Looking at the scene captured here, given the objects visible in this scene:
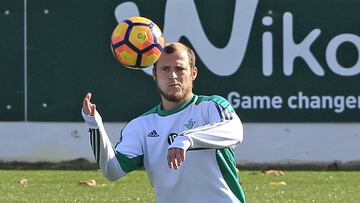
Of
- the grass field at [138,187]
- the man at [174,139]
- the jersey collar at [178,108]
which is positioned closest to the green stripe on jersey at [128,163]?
the man at [174,139]

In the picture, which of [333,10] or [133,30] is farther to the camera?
[333,10]

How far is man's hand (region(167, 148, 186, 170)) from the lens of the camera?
4.52 meters

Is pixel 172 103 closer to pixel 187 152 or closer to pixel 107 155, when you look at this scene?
pixel 187 152

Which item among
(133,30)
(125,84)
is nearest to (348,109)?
(125,84)

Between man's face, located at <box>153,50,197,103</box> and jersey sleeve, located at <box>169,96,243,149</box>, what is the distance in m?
0.17

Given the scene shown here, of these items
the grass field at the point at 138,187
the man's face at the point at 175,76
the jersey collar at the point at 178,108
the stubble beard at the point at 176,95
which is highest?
the man's face at the point at 175,76

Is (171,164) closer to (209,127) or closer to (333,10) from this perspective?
(209,127)

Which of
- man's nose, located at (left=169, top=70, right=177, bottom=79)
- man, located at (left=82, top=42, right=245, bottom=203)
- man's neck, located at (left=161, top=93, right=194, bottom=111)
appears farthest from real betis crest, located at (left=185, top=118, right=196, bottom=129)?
man's nose, located at (left=169, top=70, right=177, bottom=79)

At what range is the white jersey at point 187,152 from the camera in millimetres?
4914

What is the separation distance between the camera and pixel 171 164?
179 inches

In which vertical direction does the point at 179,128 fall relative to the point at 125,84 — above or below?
above

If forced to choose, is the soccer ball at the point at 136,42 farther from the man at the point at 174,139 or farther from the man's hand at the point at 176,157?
the man's hand at the point at 176,157

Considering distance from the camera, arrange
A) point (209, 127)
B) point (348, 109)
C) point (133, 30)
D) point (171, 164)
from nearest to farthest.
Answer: point (171, 164) < point (209, 127) < point (133, 30) < point (348, 109)

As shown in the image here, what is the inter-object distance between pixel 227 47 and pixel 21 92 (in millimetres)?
3124
